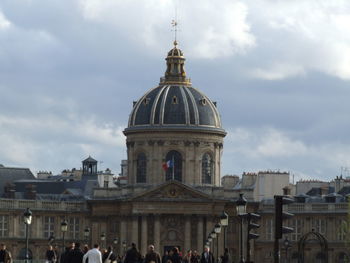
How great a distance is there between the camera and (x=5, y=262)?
55625 millimetres

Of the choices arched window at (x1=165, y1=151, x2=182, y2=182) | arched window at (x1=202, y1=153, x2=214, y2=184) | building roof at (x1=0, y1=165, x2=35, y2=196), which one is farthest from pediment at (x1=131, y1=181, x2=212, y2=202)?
building roof at (x1=0, y1=165, x2=35, y2=196)

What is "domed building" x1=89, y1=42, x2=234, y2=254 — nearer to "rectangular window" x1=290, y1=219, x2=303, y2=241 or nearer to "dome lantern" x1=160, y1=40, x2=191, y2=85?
"dome lantern" x1=160, y1=40, x2=191, y2=85

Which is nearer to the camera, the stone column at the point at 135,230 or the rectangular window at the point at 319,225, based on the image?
the stone column at the point at 135,230

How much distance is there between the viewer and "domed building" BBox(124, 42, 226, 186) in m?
139

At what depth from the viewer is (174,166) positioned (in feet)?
458

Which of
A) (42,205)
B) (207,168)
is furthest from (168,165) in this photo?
(42,205)

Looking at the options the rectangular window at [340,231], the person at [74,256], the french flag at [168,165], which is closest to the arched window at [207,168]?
the french flag at [168,165]

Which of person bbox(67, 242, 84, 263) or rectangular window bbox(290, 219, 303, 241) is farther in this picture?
rectangular window bbox(290, 219, 303, 241)

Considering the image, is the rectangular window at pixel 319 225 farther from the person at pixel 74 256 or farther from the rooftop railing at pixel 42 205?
the person at pixel 74 256

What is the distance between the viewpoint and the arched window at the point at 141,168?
460 feet

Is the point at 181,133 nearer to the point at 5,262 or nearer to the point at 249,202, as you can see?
the point at 249,202

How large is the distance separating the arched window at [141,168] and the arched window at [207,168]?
5371mm

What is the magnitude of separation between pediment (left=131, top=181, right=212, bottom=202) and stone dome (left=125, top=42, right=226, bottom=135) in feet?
20.9

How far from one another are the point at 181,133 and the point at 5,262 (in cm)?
8390
